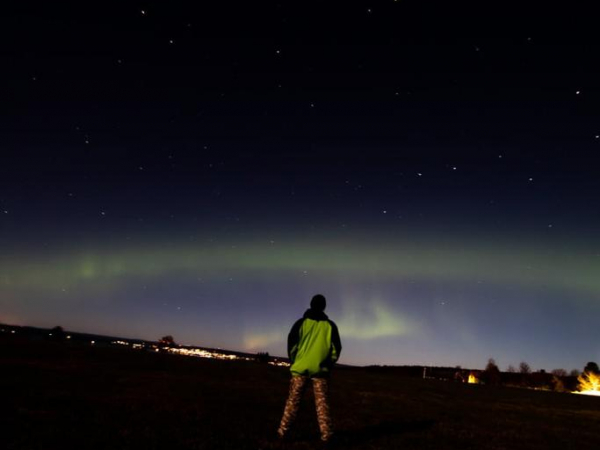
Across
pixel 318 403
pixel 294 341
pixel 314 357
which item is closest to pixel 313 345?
pixel 314 357

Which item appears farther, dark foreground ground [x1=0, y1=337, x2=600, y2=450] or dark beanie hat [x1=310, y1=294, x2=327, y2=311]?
dark beanie hat [x1=310, y1=294, x2=327, y2=311]

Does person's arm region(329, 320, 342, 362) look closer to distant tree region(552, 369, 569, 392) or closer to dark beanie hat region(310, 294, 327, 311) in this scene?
dark beanie hat region(310, 294, 327, 311)

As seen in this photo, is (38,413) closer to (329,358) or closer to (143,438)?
(143,438)

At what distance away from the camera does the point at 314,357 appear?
314 inches

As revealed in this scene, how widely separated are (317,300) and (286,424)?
2007 mm

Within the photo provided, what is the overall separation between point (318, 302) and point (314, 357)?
2.82 feet

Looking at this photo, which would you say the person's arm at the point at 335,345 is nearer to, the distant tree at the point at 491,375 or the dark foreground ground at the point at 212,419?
the dark foreground ground at the point at 212,419

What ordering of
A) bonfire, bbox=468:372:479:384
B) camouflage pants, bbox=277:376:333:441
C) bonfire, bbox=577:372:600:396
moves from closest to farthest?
1. camouflage pants, bbox=277:376:333:441
2. bonfire, bbox=577:372:600:396
3. bonfire, bbox=468:372:479:384

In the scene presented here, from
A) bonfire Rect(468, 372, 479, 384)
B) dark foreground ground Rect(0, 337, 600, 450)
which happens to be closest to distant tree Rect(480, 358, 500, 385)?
bonfire Rect(468, 372, 479, 384)

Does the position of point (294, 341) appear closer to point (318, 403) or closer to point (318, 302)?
point (318, 302)

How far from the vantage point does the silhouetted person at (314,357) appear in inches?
314

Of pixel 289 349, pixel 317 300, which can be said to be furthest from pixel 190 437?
pixel 317 300

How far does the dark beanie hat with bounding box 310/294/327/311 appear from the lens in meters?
8.20

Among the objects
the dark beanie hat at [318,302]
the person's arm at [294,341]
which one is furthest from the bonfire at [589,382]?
the person's arm at [294,341]
